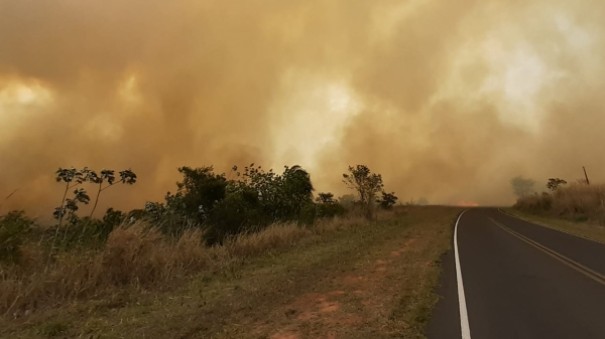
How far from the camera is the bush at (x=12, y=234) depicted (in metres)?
9.73

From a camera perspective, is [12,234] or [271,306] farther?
[12,234]

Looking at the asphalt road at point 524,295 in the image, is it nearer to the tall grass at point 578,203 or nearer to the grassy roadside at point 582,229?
the grassy roadside at point 582,229

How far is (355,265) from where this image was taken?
45.2ft

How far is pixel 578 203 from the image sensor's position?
3912 centimetres

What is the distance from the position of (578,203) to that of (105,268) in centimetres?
4315

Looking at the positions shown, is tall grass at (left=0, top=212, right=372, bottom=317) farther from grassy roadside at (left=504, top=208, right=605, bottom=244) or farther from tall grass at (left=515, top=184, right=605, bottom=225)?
tall grass at (left=515, top=184, right=605, bottom=225)

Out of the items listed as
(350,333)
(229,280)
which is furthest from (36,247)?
(350,333)

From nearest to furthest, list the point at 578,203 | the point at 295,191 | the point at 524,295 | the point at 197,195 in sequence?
the point at 524,295, the point at 197,195, the point at 295,191, the point at 578,203

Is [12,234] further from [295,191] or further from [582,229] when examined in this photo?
[582,229]

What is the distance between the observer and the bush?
31.9ft

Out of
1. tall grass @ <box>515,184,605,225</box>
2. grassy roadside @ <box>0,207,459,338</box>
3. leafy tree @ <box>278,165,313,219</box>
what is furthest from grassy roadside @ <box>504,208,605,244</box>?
leafy tree @ <box>278,165,313,219</box>

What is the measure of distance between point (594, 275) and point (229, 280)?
1042 centimetres

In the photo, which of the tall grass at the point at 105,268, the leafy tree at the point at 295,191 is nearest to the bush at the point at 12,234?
the tall grass at the point at 105,268

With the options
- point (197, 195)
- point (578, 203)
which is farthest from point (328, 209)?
point (578, 203)
